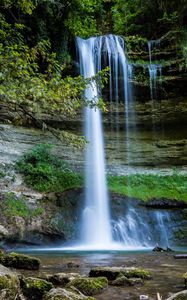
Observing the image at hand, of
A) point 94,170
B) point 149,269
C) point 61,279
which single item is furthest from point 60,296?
point 94,170

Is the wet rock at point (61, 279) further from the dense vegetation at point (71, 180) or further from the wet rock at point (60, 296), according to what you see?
the dense vegetation at point (71, 180)

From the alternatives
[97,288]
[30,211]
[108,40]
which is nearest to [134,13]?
[108,40]

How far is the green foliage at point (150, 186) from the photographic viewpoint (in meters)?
18.0

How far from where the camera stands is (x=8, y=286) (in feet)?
16.4

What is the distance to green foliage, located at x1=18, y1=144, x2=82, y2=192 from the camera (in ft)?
57.0

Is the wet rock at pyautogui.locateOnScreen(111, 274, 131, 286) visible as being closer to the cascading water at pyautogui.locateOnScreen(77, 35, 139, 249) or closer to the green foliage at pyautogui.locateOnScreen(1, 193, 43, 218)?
the green foliage at pyautogui.locateOnScreen(1, 193, 43, 218)

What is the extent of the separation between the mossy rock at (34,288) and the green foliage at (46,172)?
38.3 ft

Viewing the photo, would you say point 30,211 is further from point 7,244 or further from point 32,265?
point 32,265

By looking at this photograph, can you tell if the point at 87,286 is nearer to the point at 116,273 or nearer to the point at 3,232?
the point at 116,273

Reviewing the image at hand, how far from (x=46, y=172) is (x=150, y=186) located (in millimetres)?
4980

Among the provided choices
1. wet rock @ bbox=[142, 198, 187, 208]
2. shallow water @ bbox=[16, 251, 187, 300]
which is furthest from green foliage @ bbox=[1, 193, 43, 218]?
shallow water @ bbox=[16, 251, 187, 300]

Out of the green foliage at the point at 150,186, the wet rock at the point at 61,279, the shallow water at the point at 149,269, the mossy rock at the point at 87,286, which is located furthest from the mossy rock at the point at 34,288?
the green foliage at the point at 150,186

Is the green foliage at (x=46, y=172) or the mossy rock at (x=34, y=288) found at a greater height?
the green foliage at (x=46, y=172)

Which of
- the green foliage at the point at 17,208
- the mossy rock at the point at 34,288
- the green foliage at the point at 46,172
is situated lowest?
the green foliage at the point at 17,208
